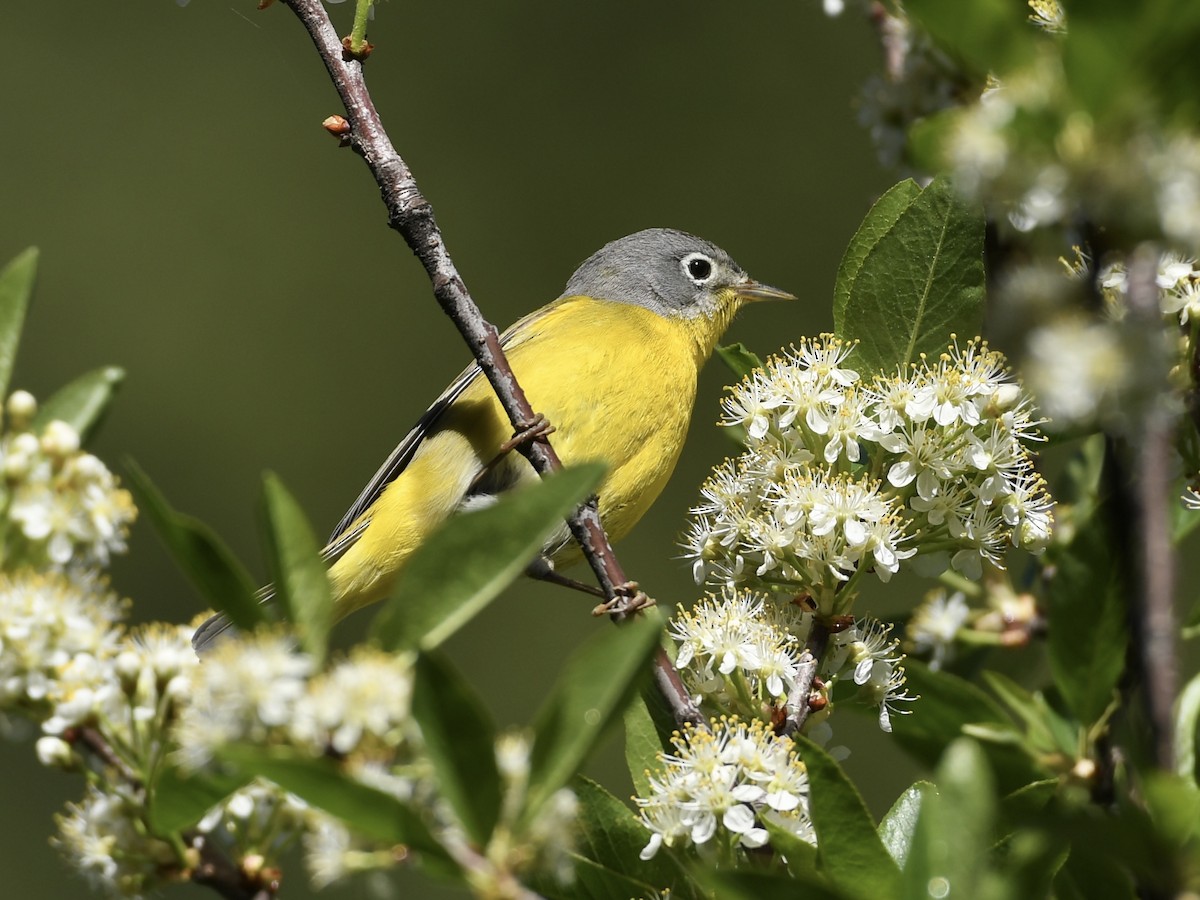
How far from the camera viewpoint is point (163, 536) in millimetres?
1230

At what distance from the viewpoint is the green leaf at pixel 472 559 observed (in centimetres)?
112

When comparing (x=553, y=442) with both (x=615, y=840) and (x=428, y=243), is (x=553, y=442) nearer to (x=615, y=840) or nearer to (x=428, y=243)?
(x=428, y=243)

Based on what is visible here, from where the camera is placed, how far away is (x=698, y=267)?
4.90m

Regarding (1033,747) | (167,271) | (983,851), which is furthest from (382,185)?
(167,271)

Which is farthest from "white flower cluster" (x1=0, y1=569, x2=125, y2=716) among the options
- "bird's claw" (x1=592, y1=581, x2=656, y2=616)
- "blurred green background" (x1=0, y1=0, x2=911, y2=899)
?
"blurred green background" (x1=0, y1=0, x2=911, y2=899)

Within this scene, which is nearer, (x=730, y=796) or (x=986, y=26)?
(x=986, y=26)

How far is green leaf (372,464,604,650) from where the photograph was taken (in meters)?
1.12

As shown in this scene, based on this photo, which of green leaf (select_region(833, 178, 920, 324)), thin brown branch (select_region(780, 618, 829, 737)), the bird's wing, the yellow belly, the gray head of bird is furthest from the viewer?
the gray head of bird

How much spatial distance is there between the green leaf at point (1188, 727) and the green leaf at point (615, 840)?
594 millimetres

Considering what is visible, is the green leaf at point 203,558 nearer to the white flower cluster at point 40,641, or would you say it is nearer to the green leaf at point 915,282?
the white flower cluster at point 40,641

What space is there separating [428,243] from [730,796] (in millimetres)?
1045

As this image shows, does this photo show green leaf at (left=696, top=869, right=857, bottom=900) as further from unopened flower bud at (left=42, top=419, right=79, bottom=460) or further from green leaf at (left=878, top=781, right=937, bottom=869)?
unopened flower bud at (left=42, top=419, right=79, bottom=460)

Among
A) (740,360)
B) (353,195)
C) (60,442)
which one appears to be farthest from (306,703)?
(353,195)

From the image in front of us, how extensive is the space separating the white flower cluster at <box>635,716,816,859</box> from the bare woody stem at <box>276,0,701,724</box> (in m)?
0.23
